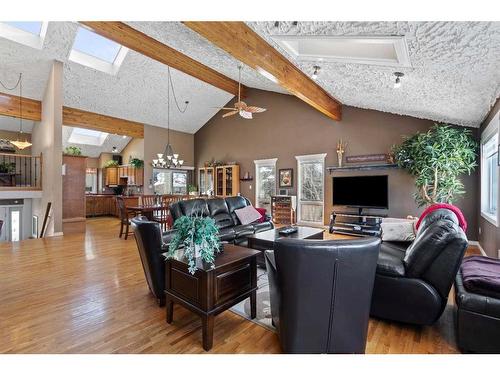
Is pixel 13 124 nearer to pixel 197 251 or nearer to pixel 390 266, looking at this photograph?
pixel 197 251

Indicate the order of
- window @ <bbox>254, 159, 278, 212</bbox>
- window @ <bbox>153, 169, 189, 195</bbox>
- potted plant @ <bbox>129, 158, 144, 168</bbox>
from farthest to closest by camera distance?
window @ <bbox>153, 169, 189, 195</bbox>, potted plant @ <bbox>129, 158, 144, 168</bbox>, window @ <bbox>254, 159, 278, 212</bbox>

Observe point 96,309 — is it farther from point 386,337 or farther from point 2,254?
point 2,254

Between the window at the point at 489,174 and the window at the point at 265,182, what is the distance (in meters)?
4.94

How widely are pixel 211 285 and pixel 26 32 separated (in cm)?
641

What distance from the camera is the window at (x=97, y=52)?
560cm

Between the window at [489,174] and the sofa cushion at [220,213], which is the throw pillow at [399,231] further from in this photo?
the sofa cushion at [220,213]

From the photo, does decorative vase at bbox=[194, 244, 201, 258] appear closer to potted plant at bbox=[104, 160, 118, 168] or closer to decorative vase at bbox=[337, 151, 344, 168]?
decorative vase at bbox=[337, 151, 344, 168]

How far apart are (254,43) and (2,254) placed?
5314 mm

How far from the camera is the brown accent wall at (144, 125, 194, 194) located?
9289 millimetres

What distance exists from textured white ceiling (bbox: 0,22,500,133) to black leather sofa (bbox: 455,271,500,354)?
2.11 metres

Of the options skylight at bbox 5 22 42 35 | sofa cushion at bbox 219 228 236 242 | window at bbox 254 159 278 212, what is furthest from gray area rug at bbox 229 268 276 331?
skylight at bbox 5 22 42 35

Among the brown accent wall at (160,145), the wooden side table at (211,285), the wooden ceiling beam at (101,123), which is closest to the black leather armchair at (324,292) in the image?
the wooden side table at (211,285)

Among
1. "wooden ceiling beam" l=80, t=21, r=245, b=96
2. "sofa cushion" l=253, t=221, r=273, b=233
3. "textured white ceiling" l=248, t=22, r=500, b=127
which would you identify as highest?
"wooden ceiling beam" l=80, t=21, r=245, b=96

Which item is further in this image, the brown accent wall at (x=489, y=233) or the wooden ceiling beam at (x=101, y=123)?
the wooden ceiling beam at (x=101, y=123)
